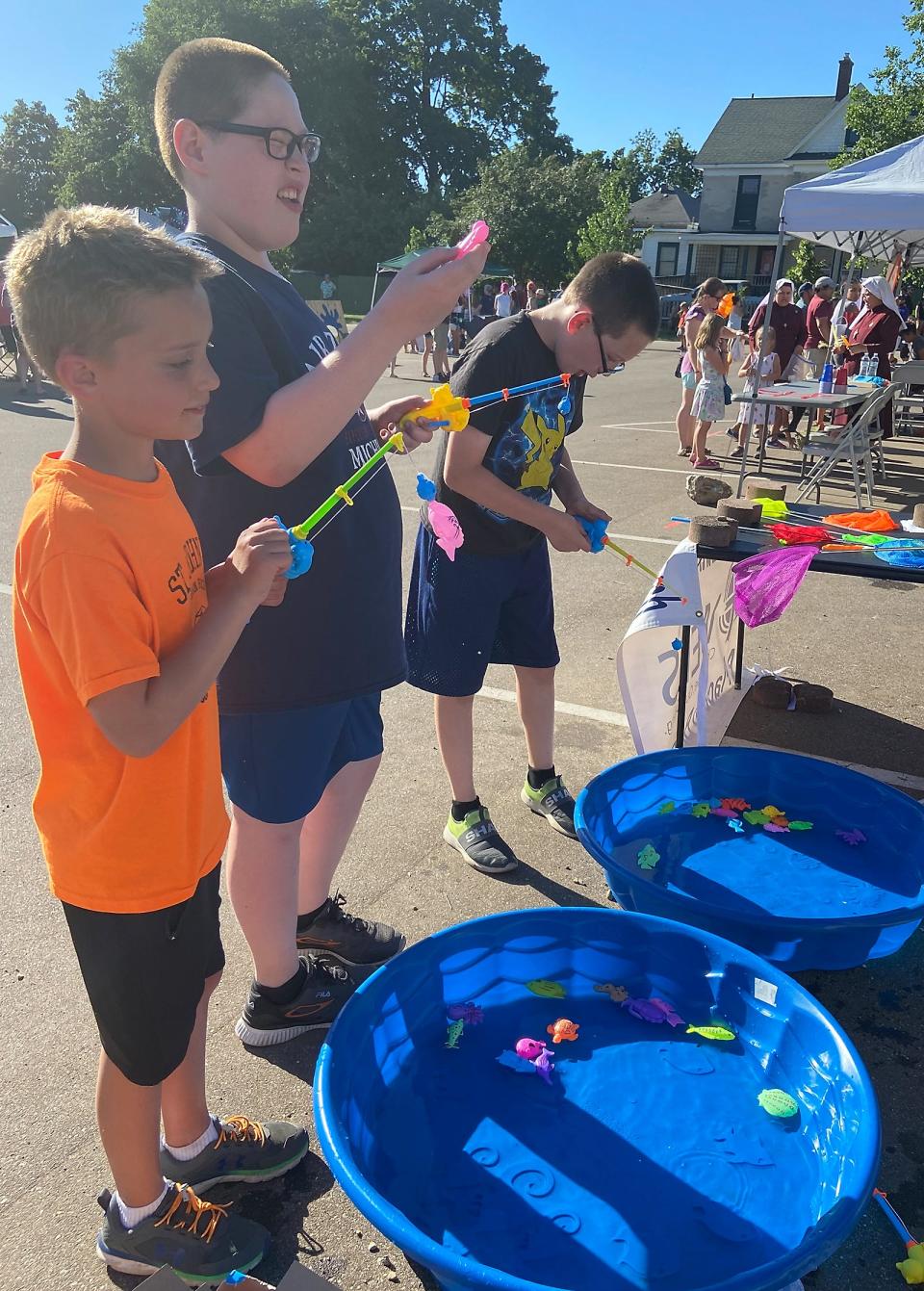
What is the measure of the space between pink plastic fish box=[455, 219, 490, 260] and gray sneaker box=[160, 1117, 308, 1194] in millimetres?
1695

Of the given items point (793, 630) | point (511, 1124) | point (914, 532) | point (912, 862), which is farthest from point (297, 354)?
point (793, 630)

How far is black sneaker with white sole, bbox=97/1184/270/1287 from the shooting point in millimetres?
1515

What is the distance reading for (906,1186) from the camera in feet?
5.84

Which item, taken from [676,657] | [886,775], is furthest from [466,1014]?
[886,775]

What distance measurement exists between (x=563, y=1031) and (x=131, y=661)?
1358 mm

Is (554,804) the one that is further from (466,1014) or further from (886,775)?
(886,775)

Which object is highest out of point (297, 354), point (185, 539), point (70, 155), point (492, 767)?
point (70, 155)

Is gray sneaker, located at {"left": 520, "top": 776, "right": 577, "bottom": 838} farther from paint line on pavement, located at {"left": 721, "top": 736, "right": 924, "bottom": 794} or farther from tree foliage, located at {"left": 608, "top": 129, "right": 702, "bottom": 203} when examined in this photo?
tree foliage, located at {"left": 608, "top": 129, "right": 702, "bottom": 203}

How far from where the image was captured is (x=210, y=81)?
5.15 feet

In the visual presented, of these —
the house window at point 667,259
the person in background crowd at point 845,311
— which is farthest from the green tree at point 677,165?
the person in background crowd at point 845,311

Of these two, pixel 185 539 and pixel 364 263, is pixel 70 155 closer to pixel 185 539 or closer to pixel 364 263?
pixel 364 263

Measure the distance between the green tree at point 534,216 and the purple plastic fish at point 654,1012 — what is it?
39.7 meters

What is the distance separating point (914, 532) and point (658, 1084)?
2.48 meters

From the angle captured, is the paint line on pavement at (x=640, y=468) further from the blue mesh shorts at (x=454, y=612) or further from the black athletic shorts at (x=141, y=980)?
the black athletic shorts at (x=141, y=980)
